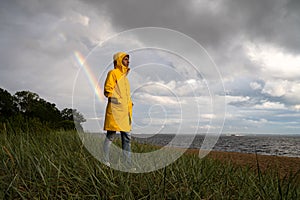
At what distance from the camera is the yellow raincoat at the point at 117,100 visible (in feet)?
15.0

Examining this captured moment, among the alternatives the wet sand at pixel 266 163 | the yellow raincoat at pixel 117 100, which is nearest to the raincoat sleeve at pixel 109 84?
the yellow raincoat at pixel 117 100

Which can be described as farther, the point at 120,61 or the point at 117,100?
the point at 120,61

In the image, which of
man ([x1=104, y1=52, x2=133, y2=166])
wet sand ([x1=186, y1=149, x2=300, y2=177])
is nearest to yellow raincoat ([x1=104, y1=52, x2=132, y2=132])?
man ([x1=104, y1=52, x2=133, y2=166])

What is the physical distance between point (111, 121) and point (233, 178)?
91.8 inches

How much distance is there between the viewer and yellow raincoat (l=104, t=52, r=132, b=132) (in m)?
4.56

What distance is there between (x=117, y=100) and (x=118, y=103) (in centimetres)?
6

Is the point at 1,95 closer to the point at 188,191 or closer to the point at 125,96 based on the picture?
the point at 125,96

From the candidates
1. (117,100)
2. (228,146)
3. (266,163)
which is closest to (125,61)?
(117,100)

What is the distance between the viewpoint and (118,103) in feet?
15.1

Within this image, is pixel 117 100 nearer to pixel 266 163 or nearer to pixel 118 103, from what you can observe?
pixel 118 103

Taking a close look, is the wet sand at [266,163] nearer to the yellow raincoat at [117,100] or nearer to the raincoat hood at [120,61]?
the yellow raincoat at [117,100]

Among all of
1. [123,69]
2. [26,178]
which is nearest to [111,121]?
[123,69]

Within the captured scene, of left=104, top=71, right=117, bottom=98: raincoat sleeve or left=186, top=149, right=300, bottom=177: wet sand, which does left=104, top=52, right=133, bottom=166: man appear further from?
left=186, top=149, right=300, bottom=177: wet sand

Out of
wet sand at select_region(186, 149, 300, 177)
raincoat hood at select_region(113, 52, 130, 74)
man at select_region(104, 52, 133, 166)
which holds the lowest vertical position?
wet sand at select_region(186, 149, 300, 177)
